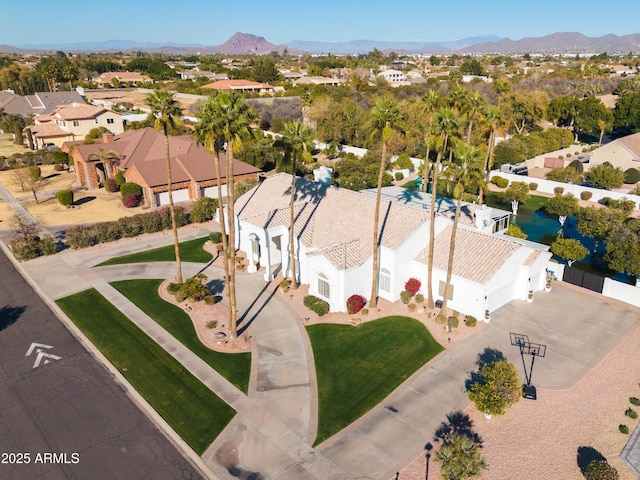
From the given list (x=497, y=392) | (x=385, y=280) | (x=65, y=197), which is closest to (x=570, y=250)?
(x=385, y=280)

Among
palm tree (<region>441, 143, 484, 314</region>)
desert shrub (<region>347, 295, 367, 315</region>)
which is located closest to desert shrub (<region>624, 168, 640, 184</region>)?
palm tree (<region>441, 143, 484, 314</region>)

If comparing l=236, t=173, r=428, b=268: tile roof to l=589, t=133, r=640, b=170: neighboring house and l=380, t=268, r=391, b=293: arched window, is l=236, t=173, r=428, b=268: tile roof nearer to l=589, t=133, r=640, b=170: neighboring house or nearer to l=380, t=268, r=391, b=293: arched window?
l=380, t=268, r=391, b=293: arched window

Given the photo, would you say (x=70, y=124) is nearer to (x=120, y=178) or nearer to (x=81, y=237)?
(x=120, y=178)

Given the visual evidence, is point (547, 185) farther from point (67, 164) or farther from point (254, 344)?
point (67, 164)

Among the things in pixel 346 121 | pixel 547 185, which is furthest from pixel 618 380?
pixel 346 121

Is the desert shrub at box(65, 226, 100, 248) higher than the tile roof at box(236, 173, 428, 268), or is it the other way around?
the tile roof at box(236, 173, 428, 268)

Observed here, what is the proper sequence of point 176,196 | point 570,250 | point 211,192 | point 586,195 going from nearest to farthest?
point 570,250 < point 586,195 < point 176,196 < point 211,192

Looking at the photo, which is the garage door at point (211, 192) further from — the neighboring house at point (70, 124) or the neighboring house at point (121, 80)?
the neighboring house at point (121, 80)
